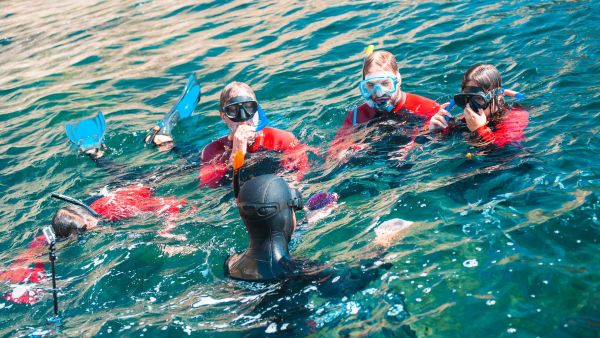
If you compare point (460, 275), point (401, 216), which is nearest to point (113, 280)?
point (401, 216)

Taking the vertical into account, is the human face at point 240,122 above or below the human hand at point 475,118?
above

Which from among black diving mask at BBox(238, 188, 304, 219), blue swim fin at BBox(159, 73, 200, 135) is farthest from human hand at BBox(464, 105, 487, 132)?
blue swim fin at BBox(159, 73, 200, 135)

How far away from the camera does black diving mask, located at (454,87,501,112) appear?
4.82 m

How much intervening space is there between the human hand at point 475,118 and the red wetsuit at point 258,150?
1.48m

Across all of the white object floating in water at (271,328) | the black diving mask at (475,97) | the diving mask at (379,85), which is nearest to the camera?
the white object floating in water at (271,328)

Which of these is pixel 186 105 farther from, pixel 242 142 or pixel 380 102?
pixel 380 102

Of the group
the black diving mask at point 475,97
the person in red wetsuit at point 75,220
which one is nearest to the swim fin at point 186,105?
the person in red wetsuit at point 75,220

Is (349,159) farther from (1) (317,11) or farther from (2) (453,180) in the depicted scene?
(1) (317,11)

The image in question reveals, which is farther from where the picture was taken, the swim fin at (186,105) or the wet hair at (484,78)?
the swim fin at (186,105)

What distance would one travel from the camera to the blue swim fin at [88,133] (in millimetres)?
6776

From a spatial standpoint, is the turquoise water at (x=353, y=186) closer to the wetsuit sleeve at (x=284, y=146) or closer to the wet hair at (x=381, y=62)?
the wetsuit sleeve at (x=284, y=146)

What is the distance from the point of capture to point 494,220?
12.3 ft

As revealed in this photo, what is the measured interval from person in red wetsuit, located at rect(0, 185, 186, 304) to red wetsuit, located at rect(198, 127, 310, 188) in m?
0.40

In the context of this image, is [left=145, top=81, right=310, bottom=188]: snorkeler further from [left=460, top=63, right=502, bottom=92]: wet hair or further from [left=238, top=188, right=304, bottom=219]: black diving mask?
[left=238, top=188, right=304, bottom=219]: black diving mask
